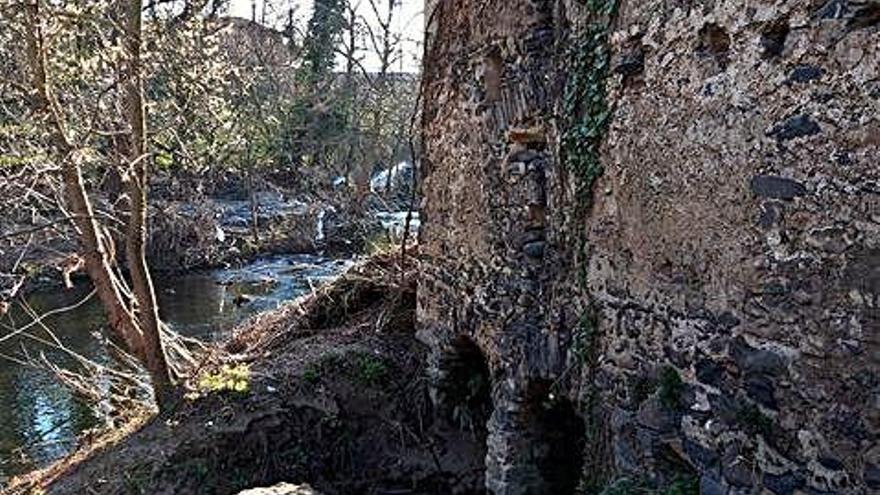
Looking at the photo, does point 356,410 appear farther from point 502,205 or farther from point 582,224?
point 582,224

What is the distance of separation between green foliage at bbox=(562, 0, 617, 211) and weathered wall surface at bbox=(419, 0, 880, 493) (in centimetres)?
9

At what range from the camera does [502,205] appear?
6137 millimetres

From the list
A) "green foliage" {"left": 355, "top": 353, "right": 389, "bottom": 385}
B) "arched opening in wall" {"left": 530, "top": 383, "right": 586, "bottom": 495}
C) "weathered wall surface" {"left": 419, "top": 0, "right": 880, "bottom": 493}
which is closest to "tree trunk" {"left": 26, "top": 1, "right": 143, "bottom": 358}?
"green foliage" {"left": 355, "top": 353, "right": 389, "bottom": 385}

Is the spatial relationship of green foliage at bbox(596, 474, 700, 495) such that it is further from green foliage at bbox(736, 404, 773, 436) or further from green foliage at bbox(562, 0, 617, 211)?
green foliage at bbox(562, 0, 617, 211)

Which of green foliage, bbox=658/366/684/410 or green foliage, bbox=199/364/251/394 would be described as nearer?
green foliage, bbox=658/366/684/410

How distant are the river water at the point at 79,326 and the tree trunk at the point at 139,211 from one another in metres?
2.06

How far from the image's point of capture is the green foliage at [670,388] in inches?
166

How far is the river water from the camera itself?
8992 mm

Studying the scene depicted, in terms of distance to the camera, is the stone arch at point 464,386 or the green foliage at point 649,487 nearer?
the green foliage at point 649,487

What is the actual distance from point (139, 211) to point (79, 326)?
638 centimetres

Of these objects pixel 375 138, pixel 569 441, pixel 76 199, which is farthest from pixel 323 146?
pixel 569 441

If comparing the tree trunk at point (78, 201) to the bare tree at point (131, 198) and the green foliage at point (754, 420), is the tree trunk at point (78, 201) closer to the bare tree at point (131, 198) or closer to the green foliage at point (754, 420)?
the bare tree at point (131, 198)

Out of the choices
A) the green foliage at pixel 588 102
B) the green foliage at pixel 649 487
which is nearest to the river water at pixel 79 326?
the green foliage at pixel 588 102

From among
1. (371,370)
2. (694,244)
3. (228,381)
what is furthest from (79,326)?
(694,244)
